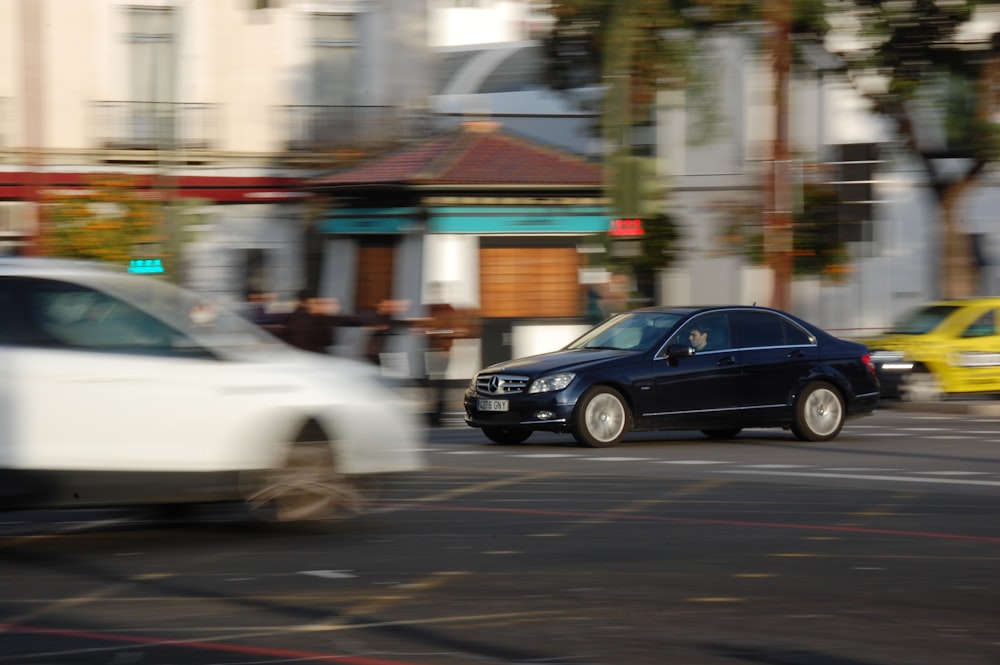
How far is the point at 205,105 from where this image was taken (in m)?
30.3

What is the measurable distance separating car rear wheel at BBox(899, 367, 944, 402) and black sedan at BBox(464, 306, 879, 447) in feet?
19.7

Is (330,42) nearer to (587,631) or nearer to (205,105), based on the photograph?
(205,105)

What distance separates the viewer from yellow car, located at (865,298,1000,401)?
2491cm

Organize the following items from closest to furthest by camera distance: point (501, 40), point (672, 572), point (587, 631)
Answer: point (587, 631), point (672, 572), point (501, 40)

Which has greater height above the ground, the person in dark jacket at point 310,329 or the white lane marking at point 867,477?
Answer: the person in dark jacket at point 310,329

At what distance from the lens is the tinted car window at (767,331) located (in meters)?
18.5

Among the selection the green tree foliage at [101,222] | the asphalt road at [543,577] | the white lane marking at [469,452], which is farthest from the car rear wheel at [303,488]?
the green tree foliage at [101,222]

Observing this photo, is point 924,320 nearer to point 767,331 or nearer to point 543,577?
point 767,331

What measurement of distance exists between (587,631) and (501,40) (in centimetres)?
4081

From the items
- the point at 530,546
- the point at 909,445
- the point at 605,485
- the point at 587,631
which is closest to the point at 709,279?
the point at 909,445

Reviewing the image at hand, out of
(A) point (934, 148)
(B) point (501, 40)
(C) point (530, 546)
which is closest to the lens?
(C) point (530, 546)

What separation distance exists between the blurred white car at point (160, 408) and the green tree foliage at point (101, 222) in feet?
55.7

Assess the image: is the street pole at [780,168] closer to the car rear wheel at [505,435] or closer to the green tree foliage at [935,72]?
the green tree foliage at [935,72]

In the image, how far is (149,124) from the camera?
29.9 metres
